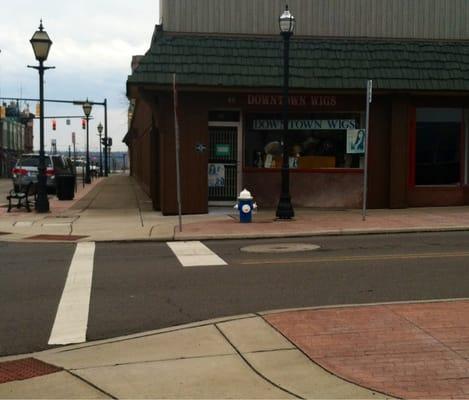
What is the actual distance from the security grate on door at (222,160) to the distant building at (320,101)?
3 cm

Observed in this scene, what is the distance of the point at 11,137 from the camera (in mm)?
89000

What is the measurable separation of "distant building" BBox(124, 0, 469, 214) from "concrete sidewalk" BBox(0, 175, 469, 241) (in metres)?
0.87

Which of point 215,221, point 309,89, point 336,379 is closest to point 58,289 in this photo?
point 336,379

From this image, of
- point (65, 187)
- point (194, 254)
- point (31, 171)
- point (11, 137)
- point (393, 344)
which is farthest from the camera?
point (11, 137)

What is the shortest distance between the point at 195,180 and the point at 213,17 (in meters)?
4.63

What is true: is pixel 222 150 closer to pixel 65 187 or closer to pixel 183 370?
pixel 65 187

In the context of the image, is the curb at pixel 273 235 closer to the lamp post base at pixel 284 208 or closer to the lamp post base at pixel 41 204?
the lamp post base at pixel 284 208

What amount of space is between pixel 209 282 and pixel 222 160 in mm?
9821

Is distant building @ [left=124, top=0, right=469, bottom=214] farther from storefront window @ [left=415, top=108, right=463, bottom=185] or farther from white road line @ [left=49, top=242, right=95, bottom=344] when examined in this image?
white road line @ [left=49, top=242, right=95, bottom=344]

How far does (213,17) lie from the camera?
1764 centimetres

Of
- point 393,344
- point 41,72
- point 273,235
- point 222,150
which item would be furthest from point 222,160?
point 393,344

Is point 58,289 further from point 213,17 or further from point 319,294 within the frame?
point 213,17

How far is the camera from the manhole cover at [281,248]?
11.3 metres

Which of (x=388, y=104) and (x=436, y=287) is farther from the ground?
(x=388, y=104)
